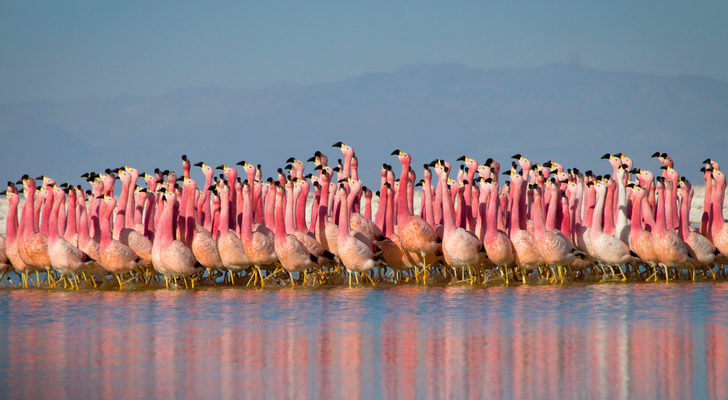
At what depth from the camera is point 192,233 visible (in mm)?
20422

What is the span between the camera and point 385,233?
20.5 meters

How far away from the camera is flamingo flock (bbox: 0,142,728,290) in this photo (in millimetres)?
18281

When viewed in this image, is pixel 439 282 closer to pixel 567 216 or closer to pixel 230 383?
pixel 567 216

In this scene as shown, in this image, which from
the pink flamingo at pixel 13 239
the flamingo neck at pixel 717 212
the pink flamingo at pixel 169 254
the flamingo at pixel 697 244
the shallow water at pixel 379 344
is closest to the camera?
the shallow water at pixel 379 344

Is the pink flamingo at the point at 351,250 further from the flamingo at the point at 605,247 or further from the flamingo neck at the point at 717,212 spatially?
the flamingo neck at the point at 717,212

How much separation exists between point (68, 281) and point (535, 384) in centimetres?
1389

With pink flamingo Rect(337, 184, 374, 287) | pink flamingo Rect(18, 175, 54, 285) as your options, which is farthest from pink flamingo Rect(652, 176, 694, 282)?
pink flamingo Rect(18, 175, 54, 285)

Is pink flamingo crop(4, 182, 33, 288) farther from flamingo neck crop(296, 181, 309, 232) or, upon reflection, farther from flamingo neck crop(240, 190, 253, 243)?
flamingo neck crop(296, 181, 309, 232)

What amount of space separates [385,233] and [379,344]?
8.29 m

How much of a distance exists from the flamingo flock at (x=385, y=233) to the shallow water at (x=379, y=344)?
895 millimetres

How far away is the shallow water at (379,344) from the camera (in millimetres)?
9984

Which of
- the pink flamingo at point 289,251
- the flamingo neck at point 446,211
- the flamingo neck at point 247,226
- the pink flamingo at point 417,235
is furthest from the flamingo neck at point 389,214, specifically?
the flamingo neck at point 247,226

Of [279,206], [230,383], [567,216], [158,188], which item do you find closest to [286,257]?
[279,206]

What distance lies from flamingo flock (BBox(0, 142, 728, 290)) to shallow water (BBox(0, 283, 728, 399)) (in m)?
0.89
